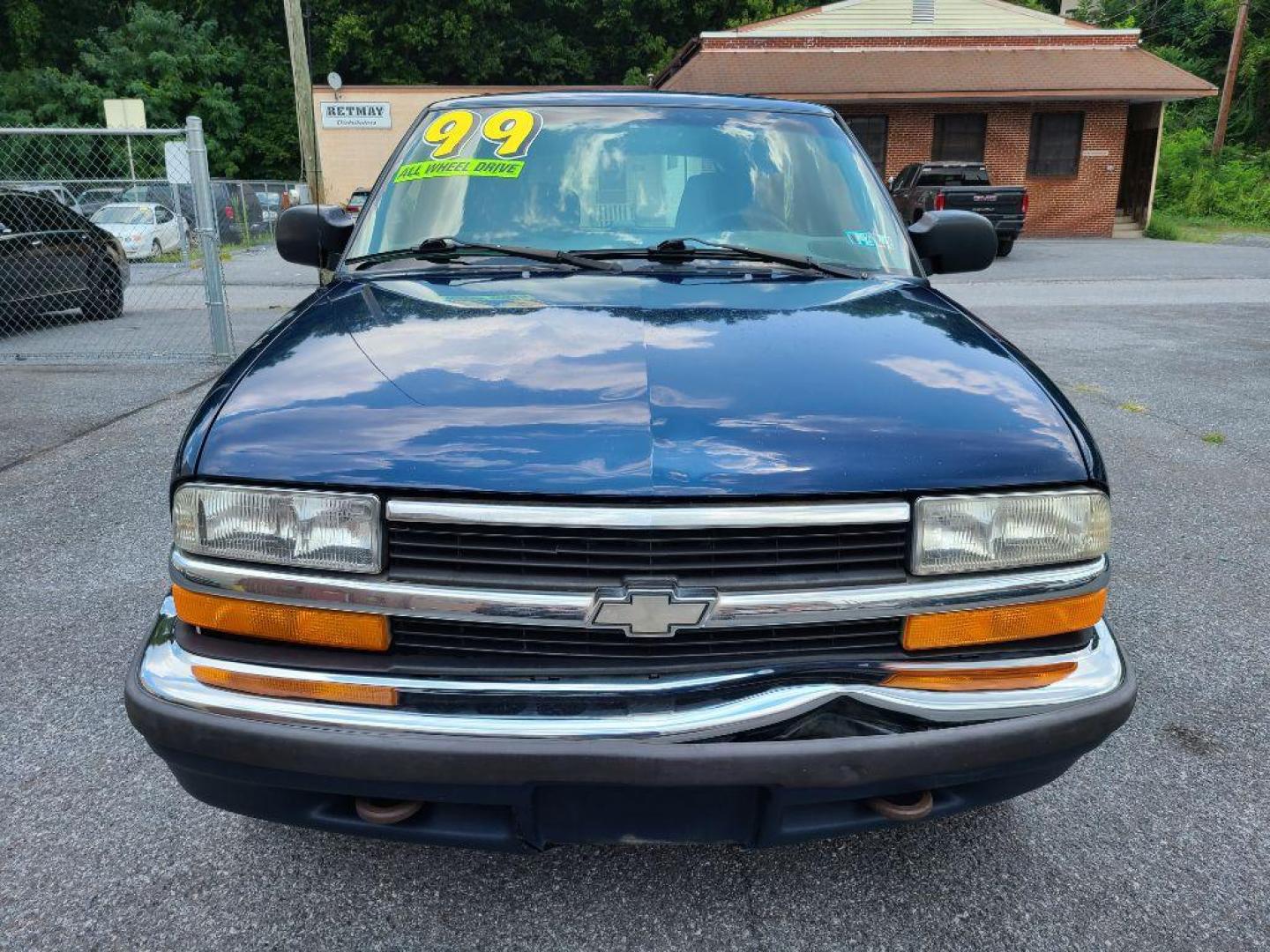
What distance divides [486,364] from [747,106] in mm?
1793

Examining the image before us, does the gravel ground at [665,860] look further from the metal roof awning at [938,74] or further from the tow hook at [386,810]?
the metal roof awning at [938,74]

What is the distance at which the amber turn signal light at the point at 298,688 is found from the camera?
1672 millimetres

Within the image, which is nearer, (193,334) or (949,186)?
(193,334)

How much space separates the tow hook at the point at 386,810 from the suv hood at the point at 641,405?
0.57 m

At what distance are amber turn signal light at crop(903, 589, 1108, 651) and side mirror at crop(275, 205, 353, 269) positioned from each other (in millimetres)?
2409

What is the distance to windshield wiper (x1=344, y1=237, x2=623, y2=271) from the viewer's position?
103 inches

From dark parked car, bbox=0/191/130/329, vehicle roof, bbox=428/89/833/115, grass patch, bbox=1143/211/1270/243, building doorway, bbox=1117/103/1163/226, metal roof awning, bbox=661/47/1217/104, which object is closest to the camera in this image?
vehicle roof, bbox=428/89/833/115

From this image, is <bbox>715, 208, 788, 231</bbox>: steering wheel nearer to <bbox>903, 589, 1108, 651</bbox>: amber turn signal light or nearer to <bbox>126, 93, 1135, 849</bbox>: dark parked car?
<bbox>126, 93, 1135, 849</bbox>: dark parked car

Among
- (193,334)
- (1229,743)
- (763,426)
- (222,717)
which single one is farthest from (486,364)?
(193,334)

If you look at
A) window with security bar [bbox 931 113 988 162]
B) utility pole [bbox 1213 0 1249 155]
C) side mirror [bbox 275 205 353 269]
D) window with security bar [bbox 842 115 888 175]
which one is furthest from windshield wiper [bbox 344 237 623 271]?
utility pole [bbox 1213 0 1249 155]

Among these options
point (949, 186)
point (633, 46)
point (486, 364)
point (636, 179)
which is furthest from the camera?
point (633, 46)

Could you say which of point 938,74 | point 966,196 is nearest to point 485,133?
point 966,196

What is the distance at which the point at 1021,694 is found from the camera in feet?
5.75

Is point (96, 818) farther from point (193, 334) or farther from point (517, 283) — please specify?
point (193, 334)
